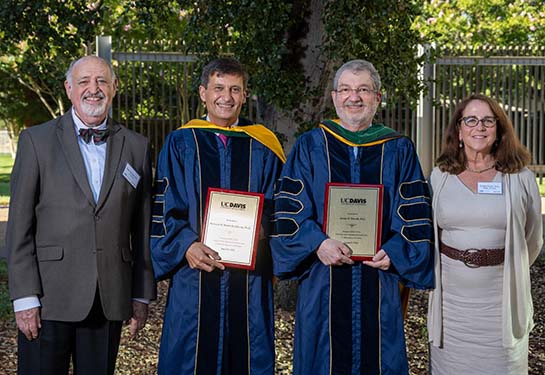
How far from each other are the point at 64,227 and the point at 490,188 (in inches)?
Answer: 87.1

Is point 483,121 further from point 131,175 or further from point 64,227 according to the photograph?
point 64,227

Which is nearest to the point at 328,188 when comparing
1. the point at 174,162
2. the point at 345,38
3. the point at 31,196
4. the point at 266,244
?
the point at 266,244

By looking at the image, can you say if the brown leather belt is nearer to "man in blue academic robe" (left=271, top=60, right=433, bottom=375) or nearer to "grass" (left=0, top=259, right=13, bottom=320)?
"man in blue academic robe" (left=271, top=60, right=433, bottom=375)

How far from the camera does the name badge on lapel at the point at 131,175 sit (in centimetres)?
419

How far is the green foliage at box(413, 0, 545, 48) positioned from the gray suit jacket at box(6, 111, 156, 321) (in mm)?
16375

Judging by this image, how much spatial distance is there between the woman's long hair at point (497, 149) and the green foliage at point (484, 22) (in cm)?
1537

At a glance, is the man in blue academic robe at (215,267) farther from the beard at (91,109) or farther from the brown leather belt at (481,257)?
the brown leather belt at (481,257)

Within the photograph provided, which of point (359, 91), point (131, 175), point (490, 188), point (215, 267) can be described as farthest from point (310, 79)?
point (131, 175)

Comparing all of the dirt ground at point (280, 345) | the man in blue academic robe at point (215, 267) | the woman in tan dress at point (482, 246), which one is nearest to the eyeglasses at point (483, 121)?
the woman in tan dress at point (482, 246)

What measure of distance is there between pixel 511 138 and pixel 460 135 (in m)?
0.27

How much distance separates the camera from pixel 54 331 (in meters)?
4.11

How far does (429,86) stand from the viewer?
12.6 m

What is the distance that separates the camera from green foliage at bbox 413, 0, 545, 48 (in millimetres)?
19734

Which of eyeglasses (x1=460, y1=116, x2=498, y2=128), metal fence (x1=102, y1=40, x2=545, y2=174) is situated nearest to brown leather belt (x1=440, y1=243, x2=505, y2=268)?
eyeglasses (x1=460, y1=116, x2=498, y2=128)
